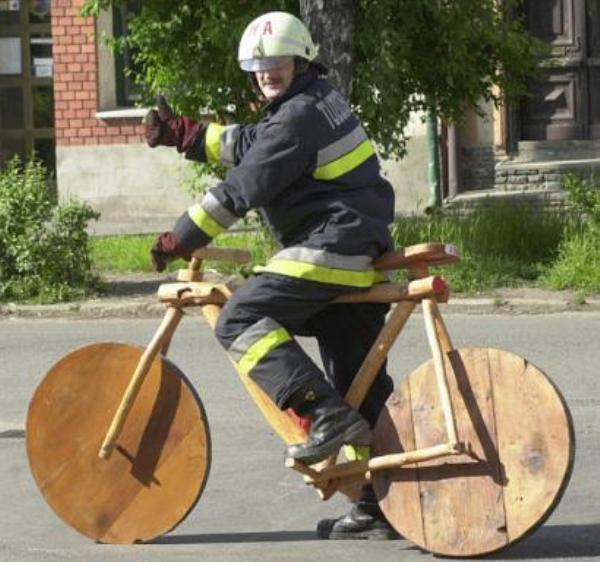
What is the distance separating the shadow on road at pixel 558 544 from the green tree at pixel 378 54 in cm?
879

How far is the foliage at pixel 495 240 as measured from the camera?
14.5 m

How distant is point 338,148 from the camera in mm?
6383

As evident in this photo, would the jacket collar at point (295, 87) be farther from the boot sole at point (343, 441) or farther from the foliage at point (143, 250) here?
the foliage at point (143, 250)

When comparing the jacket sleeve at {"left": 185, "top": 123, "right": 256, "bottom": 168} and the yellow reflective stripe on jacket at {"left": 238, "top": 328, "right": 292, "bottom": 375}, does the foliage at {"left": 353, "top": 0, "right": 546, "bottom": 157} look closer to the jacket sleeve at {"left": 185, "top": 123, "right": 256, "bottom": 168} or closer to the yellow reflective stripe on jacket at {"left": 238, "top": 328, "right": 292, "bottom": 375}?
the jacket sleeve at {"left": 185, "top": 123, "right": 256, "bottom": 168}

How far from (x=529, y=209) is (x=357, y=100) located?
166 cm

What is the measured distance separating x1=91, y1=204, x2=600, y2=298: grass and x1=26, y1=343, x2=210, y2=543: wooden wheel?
23.1 ft

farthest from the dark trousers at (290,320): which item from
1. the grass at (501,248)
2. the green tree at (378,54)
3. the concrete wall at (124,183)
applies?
the concrete wall at (124,183)

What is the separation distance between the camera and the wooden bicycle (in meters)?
6.20

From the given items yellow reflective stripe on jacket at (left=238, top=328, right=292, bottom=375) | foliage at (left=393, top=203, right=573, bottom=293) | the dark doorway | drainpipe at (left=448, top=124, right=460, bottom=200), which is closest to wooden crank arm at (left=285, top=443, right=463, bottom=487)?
yellow reflective stripe on jacket at (left=238, top=328, right=292, bottom=375)

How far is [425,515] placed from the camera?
636cm

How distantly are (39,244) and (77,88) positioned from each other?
24.1 ft

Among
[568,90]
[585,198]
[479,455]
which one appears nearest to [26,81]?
[568,90]

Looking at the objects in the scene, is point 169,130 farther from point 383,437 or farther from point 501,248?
point 501,248

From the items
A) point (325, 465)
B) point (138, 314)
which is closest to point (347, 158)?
point (325, 465)
